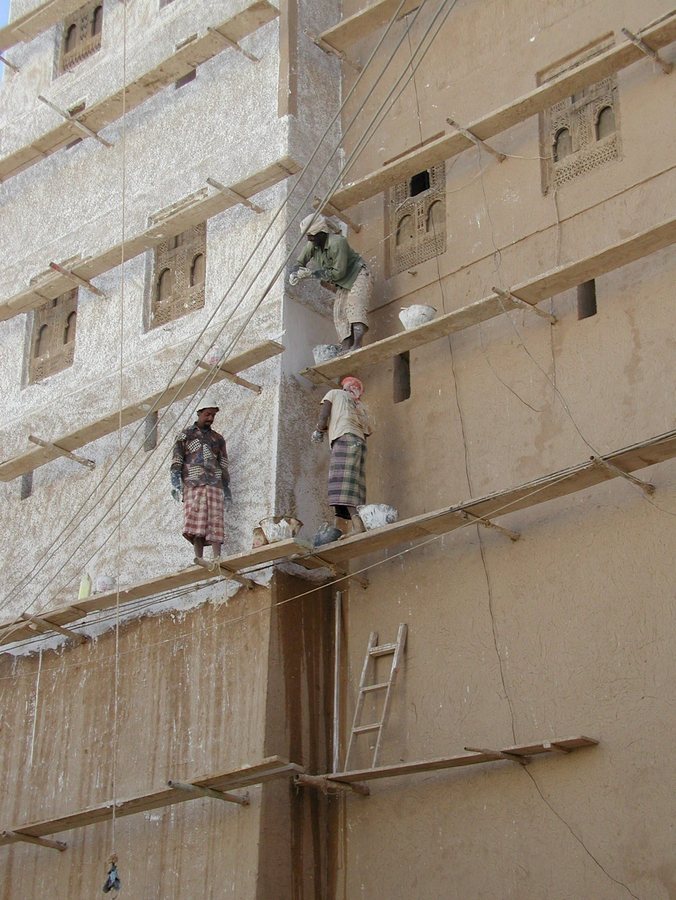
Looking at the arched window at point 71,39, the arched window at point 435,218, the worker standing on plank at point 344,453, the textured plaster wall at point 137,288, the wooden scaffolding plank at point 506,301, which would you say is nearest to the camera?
the wooden scaffolding plank at point 506,301

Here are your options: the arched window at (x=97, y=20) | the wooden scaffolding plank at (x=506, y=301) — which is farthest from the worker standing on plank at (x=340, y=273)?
the arched window at (x=97, y=20)

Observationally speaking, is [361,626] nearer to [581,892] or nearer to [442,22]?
[581,892]

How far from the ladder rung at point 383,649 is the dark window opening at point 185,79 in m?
5.84

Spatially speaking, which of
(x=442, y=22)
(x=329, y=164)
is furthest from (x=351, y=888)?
(x=442, y=22)

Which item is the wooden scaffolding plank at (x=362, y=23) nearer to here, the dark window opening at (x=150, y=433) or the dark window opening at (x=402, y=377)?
the dark window opening at (x=402, y=377)

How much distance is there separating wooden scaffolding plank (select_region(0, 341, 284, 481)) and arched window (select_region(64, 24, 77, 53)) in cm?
474

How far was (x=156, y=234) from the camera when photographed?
1285 centimetres

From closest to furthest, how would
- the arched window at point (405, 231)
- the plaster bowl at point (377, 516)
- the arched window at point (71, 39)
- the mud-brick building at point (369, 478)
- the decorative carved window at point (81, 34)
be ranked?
the mud-brick building at point (369, 478), the plaster bowl at point (377, 516), the arched window at point (405, 231), the decorative carved window at point (81, 34), the arched window at point (71, 39)

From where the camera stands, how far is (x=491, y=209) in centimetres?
1163

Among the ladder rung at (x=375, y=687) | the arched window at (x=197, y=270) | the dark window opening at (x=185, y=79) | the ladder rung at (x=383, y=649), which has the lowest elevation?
the ladder rung at (x=375, y=687)

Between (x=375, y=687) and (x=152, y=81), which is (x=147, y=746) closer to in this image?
(x=375, y=687)

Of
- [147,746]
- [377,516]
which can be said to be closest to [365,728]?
[377,516]

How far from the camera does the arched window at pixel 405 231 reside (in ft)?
40.4

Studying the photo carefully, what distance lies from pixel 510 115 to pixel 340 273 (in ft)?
5.60
